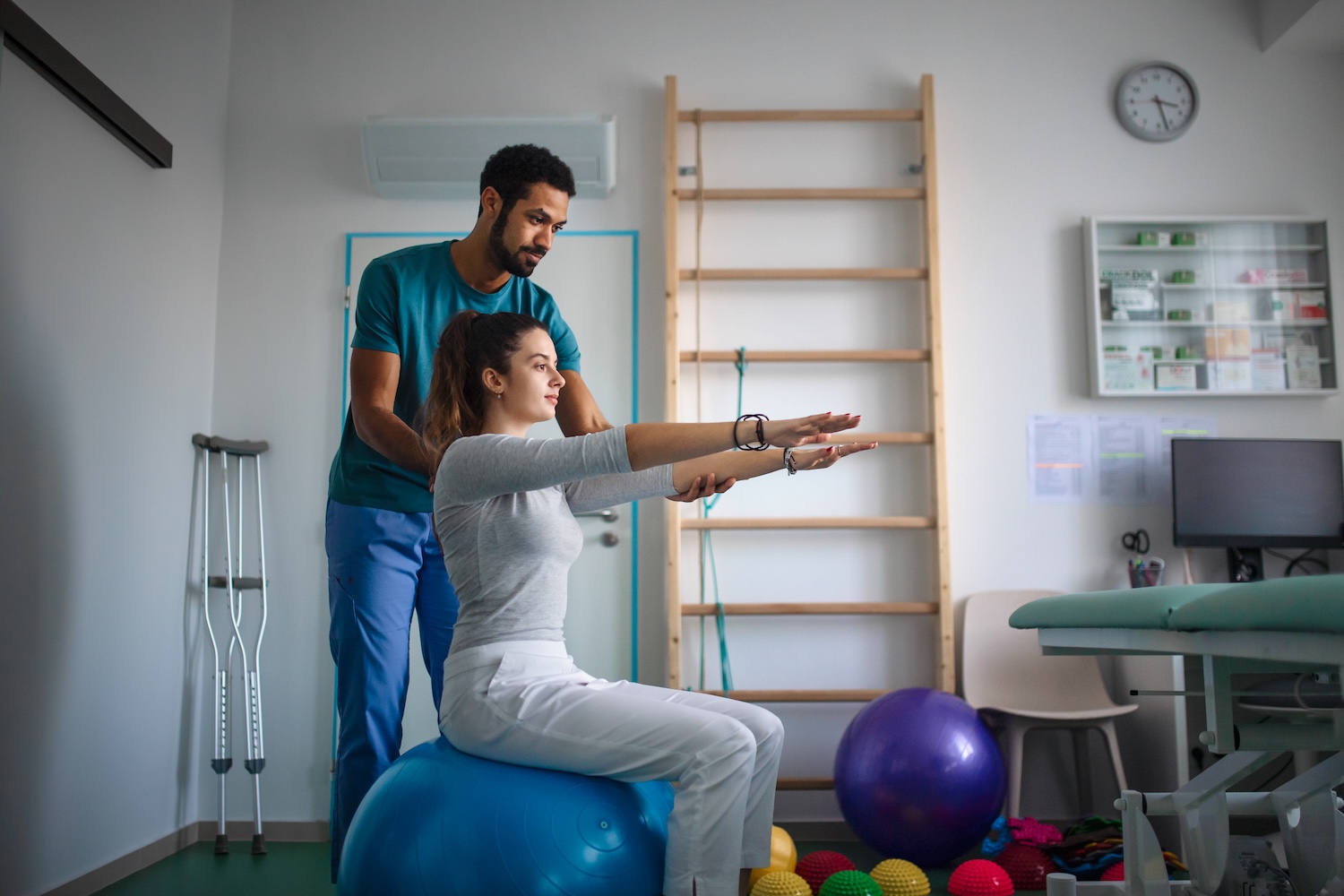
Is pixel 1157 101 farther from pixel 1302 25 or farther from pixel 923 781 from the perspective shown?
pixel 923 781

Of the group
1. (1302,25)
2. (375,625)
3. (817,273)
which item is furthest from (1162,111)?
(375,625)

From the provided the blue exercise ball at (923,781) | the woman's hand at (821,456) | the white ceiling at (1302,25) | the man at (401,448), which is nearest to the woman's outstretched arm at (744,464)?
the woman's hand at (821,456)

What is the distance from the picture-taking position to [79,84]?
2.59 meters

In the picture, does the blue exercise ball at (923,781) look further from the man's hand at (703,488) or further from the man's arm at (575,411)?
the man's hand at (703,488)

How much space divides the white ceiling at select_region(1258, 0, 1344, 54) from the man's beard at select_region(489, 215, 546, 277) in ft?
9.26

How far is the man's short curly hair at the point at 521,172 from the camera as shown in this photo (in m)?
2.24

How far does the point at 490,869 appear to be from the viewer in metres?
1.46

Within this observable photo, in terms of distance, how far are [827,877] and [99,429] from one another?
220 centimetres

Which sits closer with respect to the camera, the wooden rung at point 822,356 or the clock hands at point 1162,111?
the wooden rung at point 822,356

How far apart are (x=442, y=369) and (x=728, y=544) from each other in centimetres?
182

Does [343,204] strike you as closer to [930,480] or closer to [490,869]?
[930,480]

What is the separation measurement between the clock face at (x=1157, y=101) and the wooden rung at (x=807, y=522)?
1.61 meters

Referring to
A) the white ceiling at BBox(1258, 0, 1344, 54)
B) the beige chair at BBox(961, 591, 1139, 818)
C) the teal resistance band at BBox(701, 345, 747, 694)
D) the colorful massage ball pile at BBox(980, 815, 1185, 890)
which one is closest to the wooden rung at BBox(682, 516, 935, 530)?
the teal resistance band at BBox(701, 345, 747, 694)

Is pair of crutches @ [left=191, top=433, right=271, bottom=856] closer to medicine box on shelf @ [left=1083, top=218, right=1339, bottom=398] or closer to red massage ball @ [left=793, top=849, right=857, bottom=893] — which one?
red massage ball @ [left=793, top=849, right=857, bottom=893]
